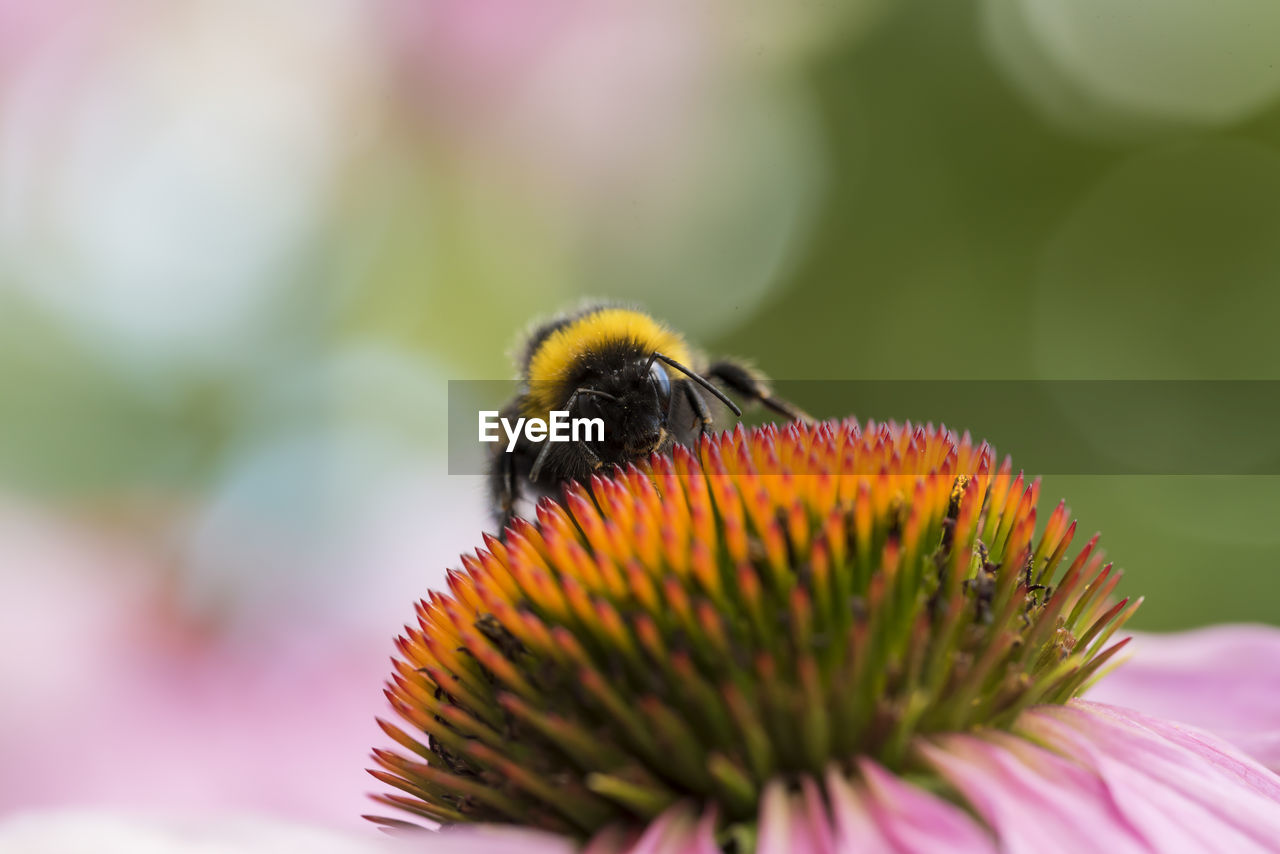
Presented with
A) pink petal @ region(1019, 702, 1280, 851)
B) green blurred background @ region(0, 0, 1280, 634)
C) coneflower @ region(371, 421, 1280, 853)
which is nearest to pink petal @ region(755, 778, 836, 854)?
coneflower @ region(371, 421, 1280, 853)

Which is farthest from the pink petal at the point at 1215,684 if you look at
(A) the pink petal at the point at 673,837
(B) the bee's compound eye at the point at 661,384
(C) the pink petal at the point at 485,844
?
(C) the pink petal at the point at 485,844

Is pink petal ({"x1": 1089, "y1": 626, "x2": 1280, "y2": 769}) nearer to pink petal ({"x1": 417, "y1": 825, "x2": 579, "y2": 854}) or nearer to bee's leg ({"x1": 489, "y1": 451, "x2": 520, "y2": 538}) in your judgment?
bee's leg ({"x1": 489, "y1": 451, "x2": 520, "y2": 538})

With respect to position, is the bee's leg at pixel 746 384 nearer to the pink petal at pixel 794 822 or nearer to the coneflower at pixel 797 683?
the coneflower at pixel 797 683

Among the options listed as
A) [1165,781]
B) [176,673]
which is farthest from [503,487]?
[176,673]

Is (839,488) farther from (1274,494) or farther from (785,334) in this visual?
(785,334)

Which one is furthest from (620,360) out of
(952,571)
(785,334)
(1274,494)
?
(785,334)

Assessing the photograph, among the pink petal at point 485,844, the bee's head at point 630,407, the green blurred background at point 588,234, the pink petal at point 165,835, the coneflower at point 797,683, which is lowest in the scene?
the pink petal at point 485,844

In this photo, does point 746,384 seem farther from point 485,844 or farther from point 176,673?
point 176,673
